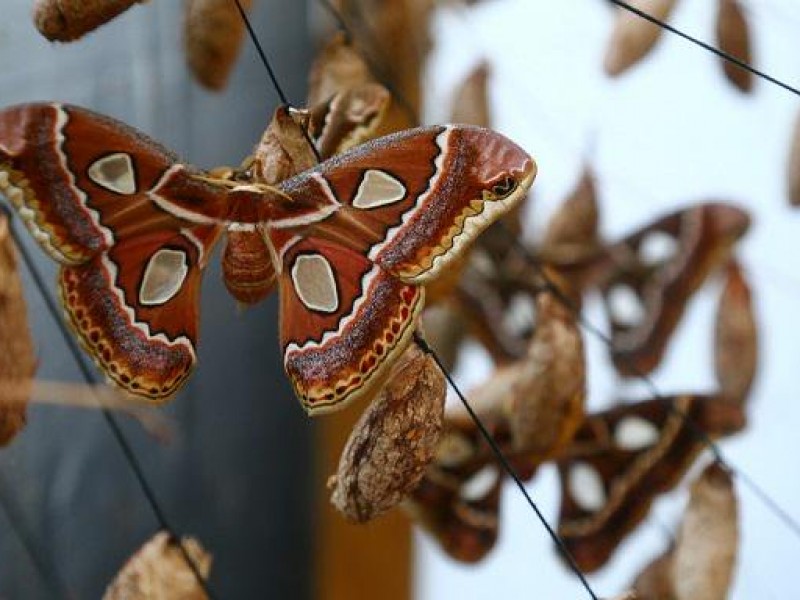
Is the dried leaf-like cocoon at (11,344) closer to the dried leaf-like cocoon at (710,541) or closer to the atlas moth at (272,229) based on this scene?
the atlas moth at (272,229)

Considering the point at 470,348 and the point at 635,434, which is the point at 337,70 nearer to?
the point at 635,434

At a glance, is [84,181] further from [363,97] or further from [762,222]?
[762,222]

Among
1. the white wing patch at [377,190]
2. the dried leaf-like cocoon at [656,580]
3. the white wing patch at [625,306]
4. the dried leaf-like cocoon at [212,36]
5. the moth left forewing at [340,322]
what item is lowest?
the dried leaf-like cocoon at [656,580]

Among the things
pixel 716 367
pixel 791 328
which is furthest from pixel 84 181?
pixel 791 328

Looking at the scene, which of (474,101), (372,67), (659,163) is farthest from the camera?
(659,163)

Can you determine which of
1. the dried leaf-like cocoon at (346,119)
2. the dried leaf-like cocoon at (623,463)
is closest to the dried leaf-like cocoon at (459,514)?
the dried leaf-like cocoon at (623,463)

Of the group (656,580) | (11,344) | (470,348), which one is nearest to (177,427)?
(470,348)

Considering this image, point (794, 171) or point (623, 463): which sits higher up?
point (794, 171)
